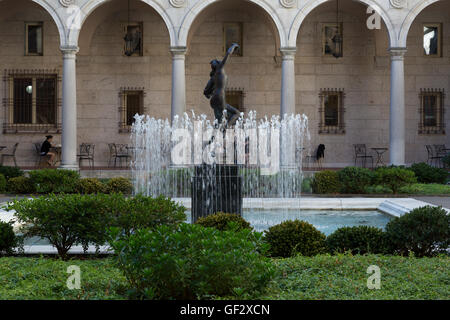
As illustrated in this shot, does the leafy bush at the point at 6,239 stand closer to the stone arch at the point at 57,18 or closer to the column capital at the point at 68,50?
the column capital at the point at 68,50

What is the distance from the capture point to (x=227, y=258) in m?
3.93

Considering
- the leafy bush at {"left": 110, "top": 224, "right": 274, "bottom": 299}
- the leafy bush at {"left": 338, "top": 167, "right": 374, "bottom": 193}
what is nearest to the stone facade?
the leafy bush at {"left": 338, "top": 167, "right": 374, "bottom": 193}

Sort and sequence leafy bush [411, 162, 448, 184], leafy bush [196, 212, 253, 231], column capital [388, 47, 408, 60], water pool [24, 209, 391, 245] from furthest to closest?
1. column capital [388, 47, 408, 60]
2. leafy bush [411, 162, 448, 184]
3. water pool [24, 209, 391, 245]
4. leafy bush [196, 212, 253, 231]

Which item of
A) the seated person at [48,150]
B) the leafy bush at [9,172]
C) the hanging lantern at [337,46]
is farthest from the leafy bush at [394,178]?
the seated person at [48,150]

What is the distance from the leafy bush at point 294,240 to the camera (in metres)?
6.45

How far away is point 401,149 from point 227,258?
624 inches

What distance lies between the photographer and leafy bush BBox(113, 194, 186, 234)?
239 inches

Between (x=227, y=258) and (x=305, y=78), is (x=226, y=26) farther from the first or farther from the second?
(x=227, y=258)

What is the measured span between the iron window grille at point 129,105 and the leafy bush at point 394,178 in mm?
10628

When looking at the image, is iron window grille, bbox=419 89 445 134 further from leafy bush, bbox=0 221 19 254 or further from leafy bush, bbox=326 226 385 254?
leafy bush, bbox=0 221 19 254

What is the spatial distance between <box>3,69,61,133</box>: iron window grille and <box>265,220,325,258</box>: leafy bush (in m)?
16.6

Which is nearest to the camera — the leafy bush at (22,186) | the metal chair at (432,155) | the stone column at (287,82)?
the leafy bush at (22,186)

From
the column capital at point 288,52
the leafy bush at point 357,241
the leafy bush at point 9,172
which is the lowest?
the leafy bush at point 357,241
